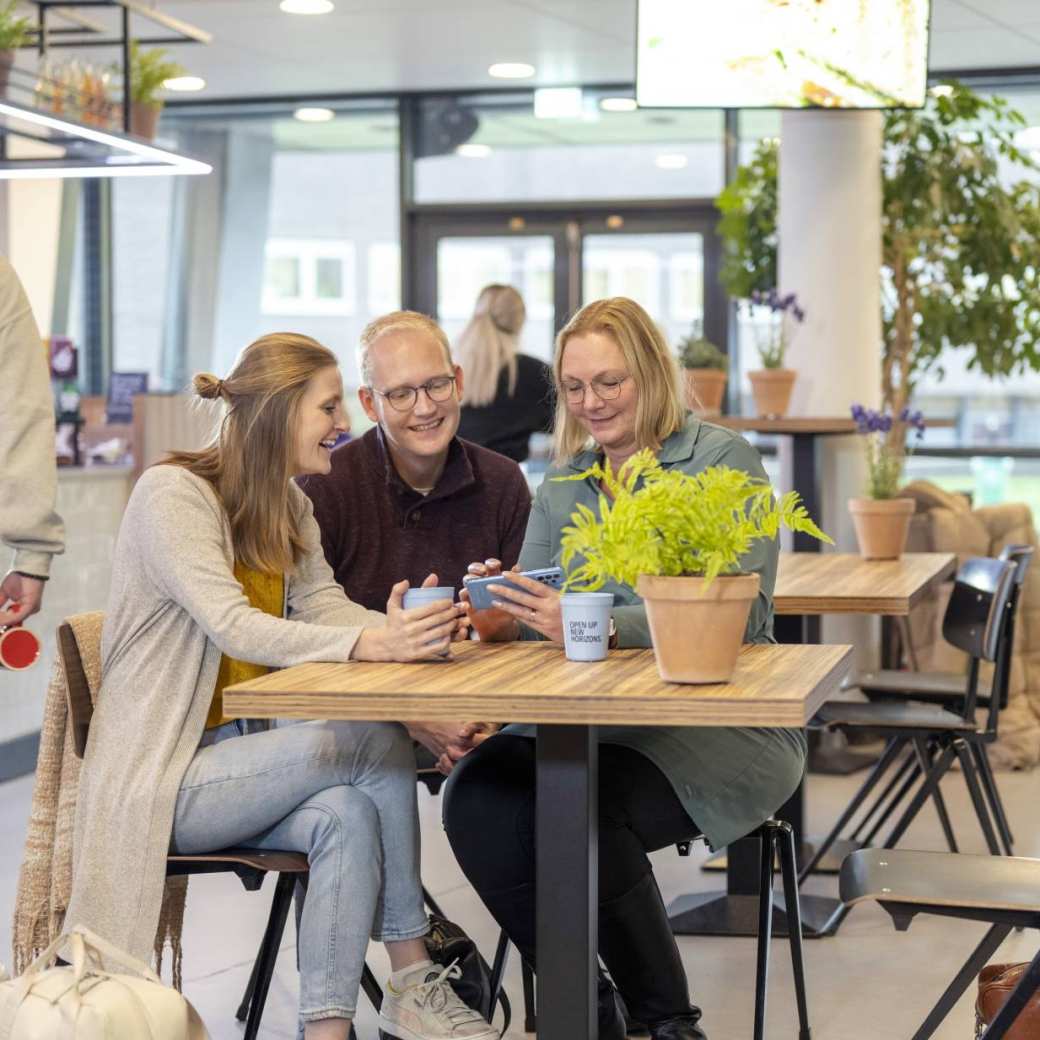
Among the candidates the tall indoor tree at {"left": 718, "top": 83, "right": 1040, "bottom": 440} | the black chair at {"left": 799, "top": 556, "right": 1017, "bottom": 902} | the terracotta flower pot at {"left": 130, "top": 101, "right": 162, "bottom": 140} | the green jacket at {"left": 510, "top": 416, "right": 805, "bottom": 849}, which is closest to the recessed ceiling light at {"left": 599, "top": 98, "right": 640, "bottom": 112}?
the tall indoor tree at {"left": 718, "top": 83, "right": 1040, "bottom": 440}

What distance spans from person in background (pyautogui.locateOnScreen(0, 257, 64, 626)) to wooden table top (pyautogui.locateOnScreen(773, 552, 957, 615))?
148 centimetres

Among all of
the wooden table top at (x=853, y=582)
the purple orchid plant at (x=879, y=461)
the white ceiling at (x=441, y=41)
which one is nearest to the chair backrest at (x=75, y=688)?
the wooden table top at (x=853, y=582)

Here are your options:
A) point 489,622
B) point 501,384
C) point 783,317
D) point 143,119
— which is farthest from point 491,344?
point 489,622

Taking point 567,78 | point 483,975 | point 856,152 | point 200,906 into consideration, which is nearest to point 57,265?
point 567,78

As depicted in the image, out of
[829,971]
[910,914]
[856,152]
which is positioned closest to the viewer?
[910,914]

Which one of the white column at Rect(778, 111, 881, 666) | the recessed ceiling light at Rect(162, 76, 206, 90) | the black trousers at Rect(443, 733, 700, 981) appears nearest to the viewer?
the black trousers at Rect(443, 733, 700, 981)

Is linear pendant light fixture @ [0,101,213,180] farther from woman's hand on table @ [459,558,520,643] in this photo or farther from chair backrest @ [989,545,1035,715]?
woman's hand on table @ [459,558,520,643]

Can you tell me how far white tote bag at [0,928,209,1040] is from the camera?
79.7 inches

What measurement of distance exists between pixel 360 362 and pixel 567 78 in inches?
213

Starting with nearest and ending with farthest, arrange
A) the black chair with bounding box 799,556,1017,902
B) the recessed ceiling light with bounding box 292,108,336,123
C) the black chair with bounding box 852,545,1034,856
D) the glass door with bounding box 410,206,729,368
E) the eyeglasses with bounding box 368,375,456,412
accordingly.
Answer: the eyeglasses with bounding box 368,375,456,412, the black chair with bounding box 799,556,1017,902, the black chair with bounding box 852,545,1034,856, the glass door with bounding box 410,206,729,368, the recessed ceiling light with bounding box 292,108,336,123

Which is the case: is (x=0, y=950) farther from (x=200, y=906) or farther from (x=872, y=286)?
(x=872, y=286)

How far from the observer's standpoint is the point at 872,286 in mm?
5574

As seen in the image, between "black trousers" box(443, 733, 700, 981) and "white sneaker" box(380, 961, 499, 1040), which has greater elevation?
"black trousers" box(443, 733, 700, 981)

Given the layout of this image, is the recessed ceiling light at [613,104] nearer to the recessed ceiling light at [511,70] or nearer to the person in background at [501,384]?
the recessed ceiling light at [511,70]
